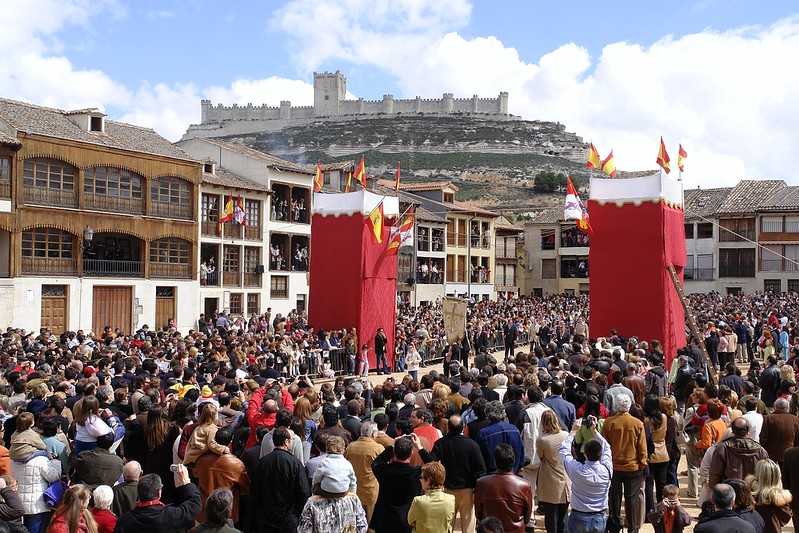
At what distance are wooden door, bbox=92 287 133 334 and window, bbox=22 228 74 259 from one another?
6.59 ft

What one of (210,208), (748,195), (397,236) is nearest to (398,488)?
(397,236)

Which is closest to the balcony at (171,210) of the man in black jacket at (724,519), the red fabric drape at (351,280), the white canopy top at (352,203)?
the red fabric drape at (351,280)

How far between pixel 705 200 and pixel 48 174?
45844 mm

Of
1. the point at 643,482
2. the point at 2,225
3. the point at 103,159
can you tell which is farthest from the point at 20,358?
the point at 103,159

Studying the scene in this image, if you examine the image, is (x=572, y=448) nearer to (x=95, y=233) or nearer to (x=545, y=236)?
(x=95, y=233)

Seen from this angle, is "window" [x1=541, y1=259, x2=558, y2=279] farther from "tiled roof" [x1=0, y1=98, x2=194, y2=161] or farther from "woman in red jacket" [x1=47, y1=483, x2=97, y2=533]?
"woman in red jacket" [x1=47, y1=483, x2=97, y2=533]

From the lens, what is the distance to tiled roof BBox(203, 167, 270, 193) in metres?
35.4

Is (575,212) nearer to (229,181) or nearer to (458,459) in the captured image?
(458,459)

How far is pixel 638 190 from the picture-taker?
20344 millimetres

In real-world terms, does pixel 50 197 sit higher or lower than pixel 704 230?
lower

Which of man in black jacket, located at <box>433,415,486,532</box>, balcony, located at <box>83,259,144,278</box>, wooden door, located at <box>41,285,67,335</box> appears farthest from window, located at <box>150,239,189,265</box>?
man in black jacket, located at <box>433,415,486,532</box>

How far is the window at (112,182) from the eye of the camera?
3034 cm

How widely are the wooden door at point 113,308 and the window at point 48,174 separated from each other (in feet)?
14.6

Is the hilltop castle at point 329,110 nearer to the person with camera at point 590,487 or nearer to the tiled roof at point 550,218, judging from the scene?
the tiled roof at point 550,218
